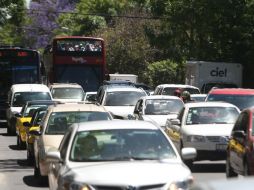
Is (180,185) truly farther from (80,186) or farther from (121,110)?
(121,110)

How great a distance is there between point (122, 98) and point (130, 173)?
19429 mm

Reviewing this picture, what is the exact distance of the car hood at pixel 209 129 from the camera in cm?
1697

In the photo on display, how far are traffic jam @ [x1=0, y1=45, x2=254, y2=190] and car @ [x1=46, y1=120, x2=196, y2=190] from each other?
0.04ft

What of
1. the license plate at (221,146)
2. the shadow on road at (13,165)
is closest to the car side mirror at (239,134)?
the license plate at (221,146)

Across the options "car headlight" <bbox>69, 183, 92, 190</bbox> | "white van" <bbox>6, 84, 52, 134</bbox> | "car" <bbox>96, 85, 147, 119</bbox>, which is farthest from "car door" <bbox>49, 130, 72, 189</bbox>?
"white van" <bbox>6, 84, 52, 134</bbox>

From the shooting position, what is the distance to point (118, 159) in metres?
9.28

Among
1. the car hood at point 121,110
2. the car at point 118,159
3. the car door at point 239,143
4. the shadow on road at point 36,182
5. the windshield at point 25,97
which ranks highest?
the car at point 118,159

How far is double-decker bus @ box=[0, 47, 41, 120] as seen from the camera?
35.9m

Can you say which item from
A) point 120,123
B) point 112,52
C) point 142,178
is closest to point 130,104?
point 120,123

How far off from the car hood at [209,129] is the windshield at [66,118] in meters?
3.20

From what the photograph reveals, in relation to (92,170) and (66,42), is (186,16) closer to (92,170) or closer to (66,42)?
(66,42)

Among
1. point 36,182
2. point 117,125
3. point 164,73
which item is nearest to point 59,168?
point 117,125

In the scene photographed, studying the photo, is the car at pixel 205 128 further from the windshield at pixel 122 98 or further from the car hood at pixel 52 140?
the windshield at pixel 122 98

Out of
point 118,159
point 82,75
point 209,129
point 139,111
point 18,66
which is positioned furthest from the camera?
point 82,75
